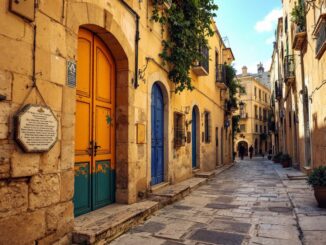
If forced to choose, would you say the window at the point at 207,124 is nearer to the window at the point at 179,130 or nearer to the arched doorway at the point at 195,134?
the arched doorway at the point at 195,134

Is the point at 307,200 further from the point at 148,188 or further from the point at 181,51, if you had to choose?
the point at 181,51

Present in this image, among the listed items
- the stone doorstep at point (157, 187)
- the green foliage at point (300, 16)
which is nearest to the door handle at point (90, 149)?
the stone doorstep at point (157, 187)

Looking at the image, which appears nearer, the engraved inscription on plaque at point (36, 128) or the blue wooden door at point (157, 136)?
the engraved inscription on plaque at point (36, 128)

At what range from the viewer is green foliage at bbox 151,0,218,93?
25.1 feet

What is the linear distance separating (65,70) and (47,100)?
1.78 ft

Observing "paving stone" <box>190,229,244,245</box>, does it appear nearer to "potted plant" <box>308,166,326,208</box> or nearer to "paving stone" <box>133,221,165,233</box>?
"paving stone" <box>133,221,165,233</box>

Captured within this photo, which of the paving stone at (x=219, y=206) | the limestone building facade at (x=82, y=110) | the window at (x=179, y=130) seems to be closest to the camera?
the limestone building facade at (x=82, y=110)

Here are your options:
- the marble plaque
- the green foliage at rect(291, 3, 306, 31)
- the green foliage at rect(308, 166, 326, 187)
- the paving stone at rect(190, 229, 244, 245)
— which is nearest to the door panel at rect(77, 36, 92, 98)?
the marble plaque

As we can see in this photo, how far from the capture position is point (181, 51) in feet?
25.7

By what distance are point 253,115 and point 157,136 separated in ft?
116

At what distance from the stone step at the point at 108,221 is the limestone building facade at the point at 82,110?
17 centimetres

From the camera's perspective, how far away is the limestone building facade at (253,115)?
39750 millimetres

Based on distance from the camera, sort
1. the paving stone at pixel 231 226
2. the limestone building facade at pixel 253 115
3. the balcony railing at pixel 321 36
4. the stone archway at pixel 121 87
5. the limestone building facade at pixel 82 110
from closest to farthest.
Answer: the limestone building facade at pixel 82 110
the paving stone at pixel 231 226
the stone archway at pixel 121 87
the balcony railing at pixel 321 36
the limestone building facade at pixel 253 115

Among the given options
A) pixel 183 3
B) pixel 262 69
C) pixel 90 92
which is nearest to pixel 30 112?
pixel 90 92
